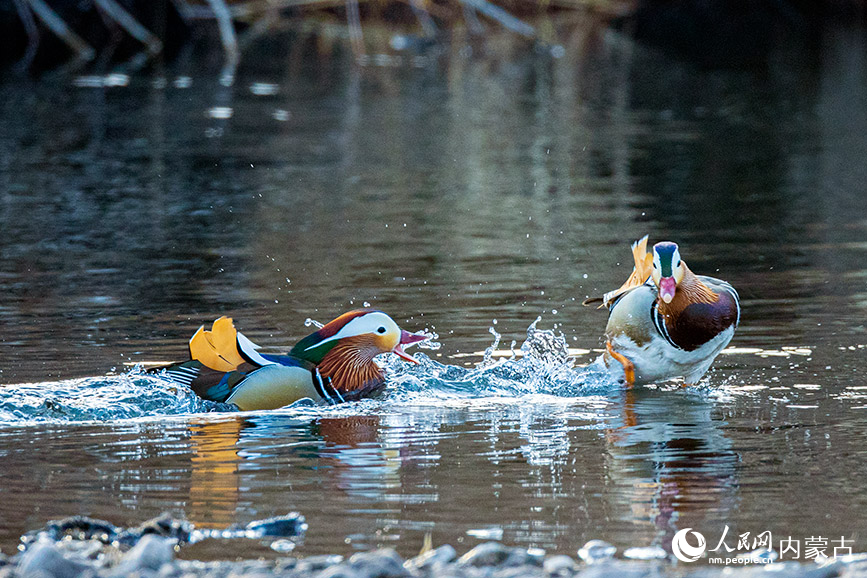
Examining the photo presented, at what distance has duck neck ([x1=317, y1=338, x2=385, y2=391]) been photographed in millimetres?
7355

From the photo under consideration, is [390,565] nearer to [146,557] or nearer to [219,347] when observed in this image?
[146,557]

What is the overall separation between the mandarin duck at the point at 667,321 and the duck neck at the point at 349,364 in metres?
1.39

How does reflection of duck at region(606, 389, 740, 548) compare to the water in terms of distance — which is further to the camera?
the water

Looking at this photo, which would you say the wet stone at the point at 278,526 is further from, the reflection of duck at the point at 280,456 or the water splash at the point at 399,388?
the water splash at the point at 399,388

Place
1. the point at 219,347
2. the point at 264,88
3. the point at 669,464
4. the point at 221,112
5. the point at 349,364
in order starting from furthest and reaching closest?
the point at 264,88 < the point at 221,112 < the point at 349,364 < the point at 219,347 < the point at 669,464

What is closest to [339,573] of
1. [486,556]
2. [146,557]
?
[486,556]

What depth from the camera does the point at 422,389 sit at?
774cm

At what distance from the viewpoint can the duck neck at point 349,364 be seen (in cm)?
736

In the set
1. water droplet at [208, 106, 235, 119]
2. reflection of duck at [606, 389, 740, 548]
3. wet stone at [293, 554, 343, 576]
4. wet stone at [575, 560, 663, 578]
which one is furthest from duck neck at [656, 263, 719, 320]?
water droplet at [208, 106, 235, 119]

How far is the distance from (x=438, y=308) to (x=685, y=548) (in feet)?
15.4

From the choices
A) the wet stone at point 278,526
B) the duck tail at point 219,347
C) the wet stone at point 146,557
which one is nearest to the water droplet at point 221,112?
the duck tail at point 219,347

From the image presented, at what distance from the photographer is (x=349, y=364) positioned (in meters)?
7.41

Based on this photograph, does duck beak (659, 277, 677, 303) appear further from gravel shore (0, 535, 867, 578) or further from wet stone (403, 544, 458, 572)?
wet stone (403, 544, 458, 572)

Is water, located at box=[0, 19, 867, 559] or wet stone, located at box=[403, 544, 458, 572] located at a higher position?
water, located at box=[0, 19, 867, 559]
